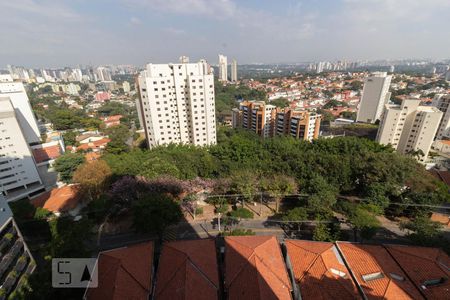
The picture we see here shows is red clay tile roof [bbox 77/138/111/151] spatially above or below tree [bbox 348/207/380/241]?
below

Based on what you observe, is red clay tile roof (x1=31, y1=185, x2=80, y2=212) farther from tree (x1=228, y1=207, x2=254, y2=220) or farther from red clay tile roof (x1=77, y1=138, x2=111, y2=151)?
tree (x1=228, y1=207, x2=254, y2=220)

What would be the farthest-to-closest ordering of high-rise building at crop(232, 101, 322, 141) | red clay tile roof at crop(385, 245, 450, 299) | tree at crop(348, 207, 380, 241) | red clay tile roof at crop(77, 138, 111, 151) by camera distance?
red clay tile roof at crop(77, 138, 111, 151), high-rise building at crop(232, 101, 322, 141), tree at crop(348, 207, 380, 241), red clay tile roof at crop(385, 245, 450, 299)

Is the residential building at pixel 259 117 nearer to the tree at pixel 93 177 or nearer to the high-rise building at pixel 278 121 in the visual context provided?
the high-rise building at pixel 278 121

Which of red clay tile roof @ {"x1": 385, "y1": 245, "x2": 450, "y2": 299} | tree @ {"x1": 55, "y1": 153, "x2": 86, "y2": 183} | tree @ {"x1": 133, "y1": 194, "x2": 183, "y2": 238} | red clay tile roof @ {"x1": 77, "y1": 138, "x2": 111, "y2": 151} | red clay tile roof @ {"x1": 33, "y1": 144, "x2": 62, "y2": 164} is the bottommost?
red clay tile roof @ {"x1": 77, "y1": 138, "x2": 111, "y2": 151}

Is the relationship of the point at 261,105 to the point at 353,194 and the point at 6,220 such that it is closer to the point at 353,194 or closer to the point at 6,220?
the point at 353,194

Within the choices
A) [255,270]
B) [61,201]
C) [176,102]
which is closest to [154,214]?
[255,270]

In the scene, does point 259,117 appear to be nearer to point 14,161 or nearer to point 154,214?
point 154,214

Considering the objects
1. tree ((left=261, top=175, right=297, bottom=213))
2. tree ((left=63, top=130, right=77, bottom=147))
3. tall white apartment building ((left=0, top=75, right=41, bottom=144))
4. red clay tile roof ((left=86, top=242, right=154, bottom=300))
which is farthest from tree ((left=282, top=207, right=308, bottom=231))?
tall white apartment building ((left=0, top=75, right=41, bottom=144))
